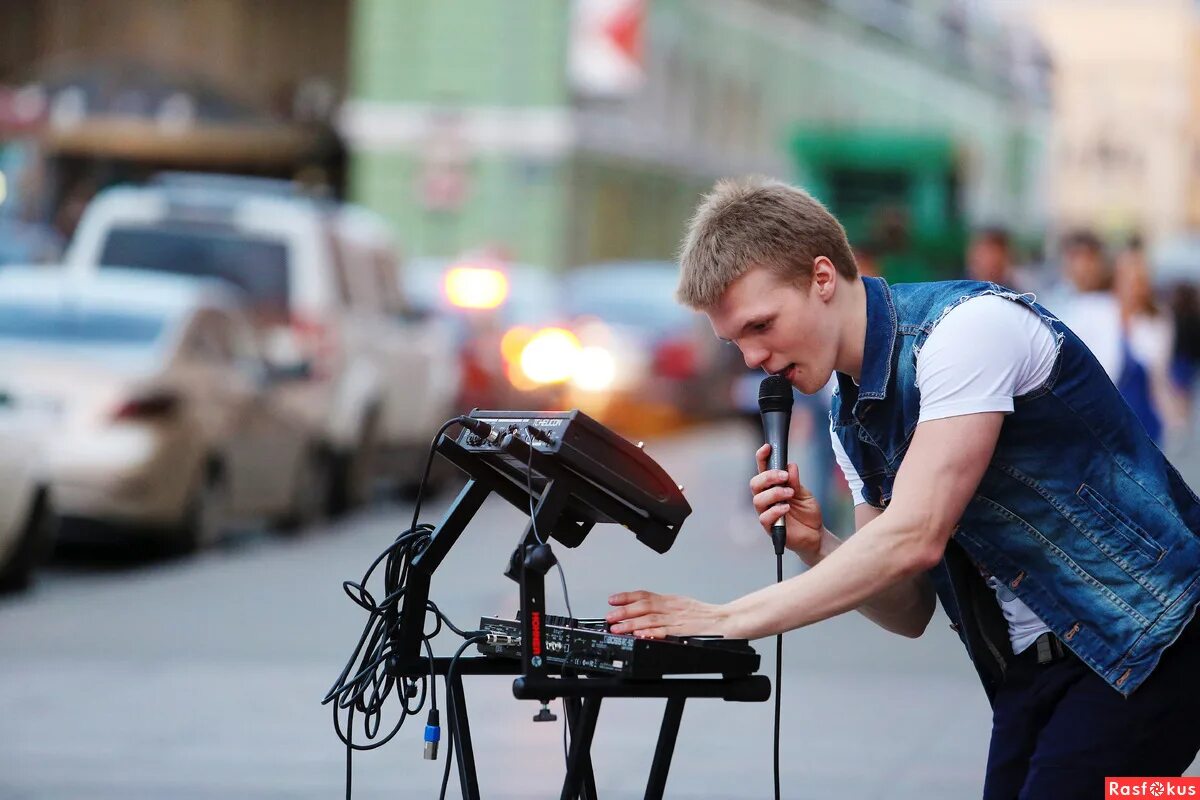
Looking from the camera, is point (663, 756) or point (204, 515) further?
point (204, 515)

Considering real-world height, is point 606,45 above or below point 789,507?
above

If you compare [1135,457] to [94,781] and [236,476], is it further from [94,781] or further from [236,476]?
[236,476]

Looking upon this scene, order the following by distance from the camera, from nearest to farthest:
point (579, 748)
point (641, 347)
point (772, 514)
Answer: point (579, 748), point (772, 514), point (641, 347)

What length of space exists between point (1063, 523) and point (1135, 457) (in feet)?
0.57

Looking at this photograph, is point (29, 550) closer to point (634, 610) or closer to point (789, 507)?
point (789, 507)

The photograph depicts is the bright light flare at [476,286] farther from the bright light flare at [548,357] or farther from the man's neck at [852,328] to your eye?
the man's neck at [852,328]

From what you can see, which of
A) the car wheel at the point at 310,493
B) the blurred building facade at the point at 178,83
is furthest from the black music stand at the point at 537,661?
the blurred building facade at the point at 178,83

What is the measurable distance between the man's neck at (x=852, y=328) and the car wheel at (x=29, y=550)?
26.4 feet

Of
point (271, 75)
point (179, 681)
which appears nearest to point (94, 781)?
point (179, 681)

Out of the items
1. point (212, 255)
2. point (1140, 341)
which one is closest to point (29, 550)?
point (212, 255)

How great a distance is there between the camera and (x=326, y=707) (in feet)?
28.9

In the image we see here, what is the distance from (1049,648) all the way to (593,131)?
37.5 metres

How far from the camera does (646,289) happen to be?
79.5ft

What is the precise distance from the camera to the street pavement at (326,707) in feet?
23.3
